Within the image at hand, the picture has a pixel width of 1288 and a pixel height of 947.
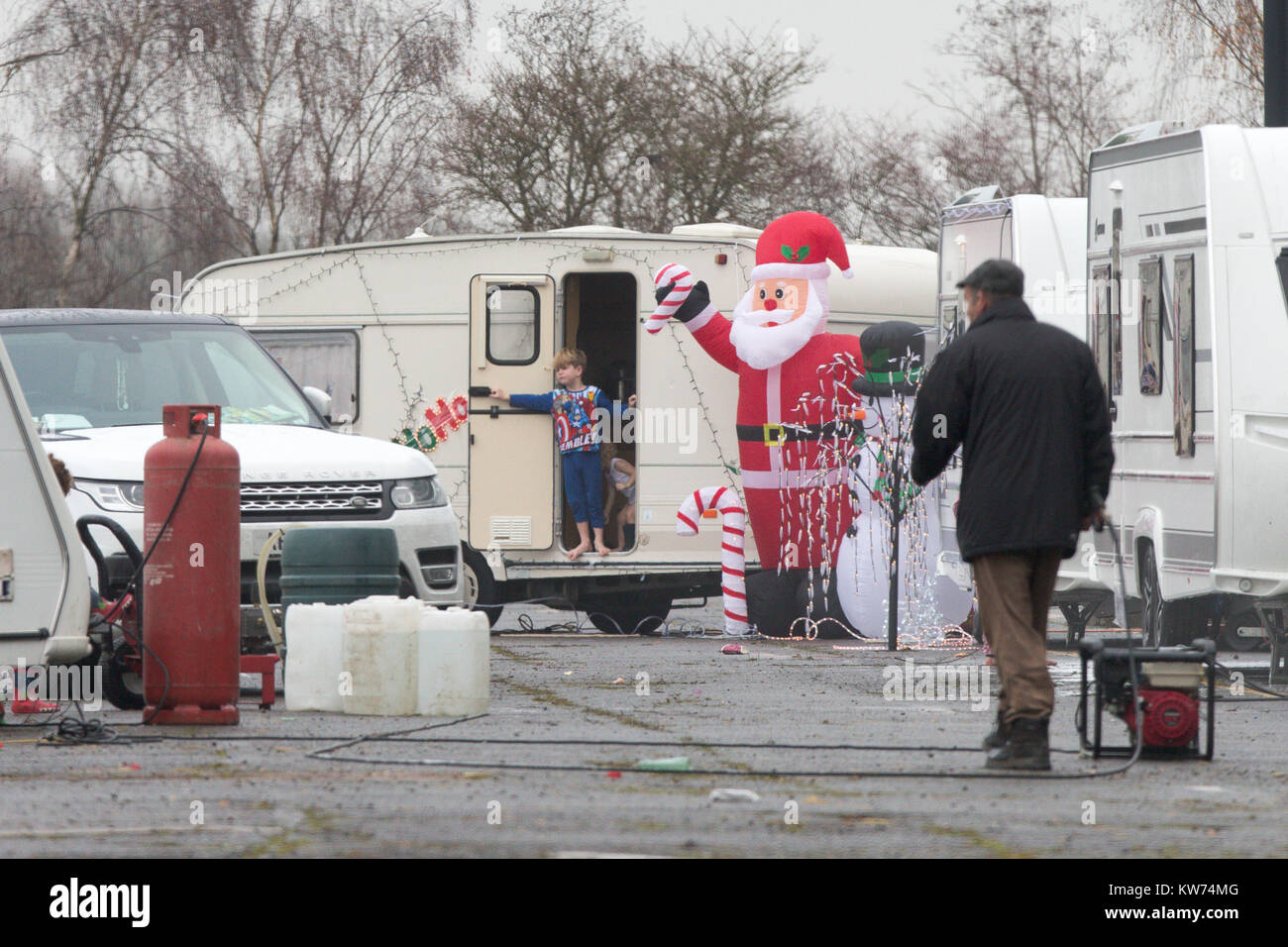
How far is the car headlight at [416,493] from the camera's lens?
444 inches

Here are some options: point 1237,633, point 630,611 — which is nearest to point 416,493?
point 630,611

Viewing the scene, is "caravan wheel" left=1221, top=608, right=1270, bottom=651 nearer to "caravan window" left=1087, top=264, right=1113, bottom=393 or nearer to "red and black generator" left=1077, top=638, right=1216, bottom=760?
"caravan window" left=1087, top=264, right=1113, bottom=393

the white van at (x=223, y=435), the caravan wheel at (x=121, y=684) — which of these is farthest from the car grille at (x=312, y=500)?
the caravan wheel at (x=121, y=684)

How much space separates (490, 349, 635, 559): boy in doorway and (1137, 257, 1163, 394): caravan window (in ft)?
15.7

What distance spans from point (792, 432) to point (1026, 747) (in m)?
8.33

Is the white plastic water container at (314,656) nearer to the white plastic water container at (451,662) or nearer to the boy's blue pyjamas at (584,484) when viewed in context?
the white plastic water container at (451,662)

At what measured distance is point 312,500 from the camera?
10.9 m

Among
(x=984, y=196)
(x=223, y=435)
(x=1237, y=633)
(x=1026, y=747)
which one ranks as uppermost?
(x=984, y=196)

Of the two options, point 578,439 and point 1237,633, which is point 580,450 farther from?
point 1237,633

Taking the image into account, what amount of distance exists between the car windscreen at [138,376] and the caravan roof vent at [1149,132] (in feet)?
17.8

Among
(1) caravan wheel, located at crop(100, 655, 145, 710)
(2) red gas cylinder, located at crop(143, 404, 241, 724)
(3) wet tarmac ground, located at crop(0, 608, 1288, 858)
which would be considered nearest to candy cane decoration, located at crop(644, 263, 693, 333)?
(3) wet tarmac ground, located at crop(0, 608, 1288, 858)

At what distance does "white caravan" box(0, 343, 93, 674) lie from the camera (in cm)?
870

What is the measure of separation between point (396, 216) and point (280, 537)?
840 inches

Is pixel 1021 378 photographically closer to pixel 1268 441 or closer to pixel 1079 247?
pixel 1268 441
